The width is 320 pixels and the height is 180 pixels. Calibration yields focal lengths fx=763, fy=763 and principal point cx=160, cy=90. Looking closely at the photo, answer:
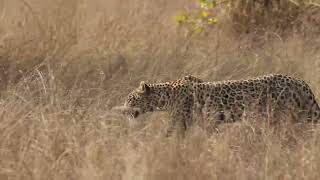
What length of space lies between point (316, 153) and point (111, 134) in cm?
125

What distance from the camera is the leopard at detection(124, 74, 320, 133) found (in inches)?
211

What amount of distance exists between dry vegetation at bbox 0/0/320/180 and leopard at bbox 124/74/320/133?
13 centimetres

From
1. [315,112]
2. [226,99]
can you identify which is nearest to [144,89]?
[226,99]

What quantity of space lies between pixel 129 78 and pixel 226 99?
58.4 inches

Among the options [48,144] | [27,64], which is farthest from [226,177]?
[27,64]

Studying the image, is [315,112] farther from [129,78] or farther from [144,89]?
[129,78]

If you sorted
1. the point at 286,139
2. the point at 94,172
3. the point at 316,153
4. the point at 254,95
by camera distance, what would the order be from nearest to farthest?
the point at 94,172 → the point at 316,153 → the point at 286,139 → the point at 254,95

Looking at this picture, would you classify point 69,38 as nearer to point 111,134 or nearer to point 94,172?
point 111,134

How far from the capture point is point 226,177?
4.16 meters

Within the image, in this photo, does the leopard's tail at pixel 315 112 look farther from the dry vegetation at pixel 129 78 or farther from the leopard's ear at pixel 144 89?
the leopard's ear at pixel 144 89

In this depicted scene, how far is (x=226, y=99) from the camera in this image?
548 cm

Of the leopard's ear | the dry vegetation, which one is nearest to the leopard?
the leopard's ear

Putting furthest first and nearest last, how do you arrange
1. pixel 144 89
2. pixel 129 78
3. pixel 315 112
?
pixel 129 78 < pixel 144 89 < pixel 315 112

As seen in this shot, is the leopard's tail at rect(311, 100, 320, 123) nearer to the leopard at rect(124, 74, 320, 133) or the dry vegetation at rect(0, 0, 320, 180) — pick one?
the leopard at rect(124, 74, 320, 133)
